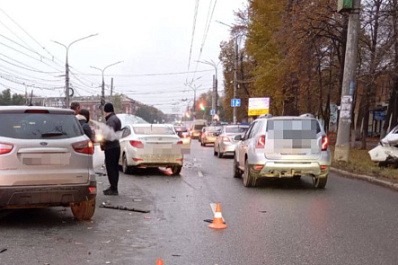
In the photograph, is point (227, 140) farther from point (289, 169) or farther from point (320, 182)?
point (289, 169)

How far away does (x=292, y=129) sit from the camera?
9203 millimetres

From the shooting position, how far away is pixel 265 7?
29.4 meters

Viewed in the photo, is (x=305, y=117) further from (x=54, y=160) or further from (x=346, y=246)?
(x=54, y=160)

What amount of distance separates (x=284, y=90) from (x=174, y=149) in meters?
21.3

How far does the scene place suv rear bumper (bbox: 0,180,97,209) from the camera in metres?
5.32

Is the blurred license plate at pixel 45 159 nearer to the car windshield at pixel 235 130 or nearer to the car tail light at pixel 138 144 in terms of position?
the car tail light at pixel 138 144

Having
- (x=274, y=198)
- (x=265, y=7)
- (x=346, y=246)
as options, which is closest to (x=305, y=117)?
(x=274, y=198)

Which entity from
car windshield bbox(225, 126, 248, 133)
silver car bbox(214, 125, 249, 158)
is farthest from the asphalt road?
car windshield bbox(225, 126, 248, 133)

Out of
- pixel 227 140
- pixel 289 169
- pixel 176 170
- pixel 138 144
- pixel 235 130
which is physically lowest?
pixel 176 170

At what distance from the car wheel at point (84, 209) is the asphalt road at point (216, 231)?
17 centimetres

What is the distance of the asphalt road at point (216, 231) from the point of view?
15.3ft

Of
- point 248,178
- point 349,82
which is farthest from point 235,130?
point 248,178

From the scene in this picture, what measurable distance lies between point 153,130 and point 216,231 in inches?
269

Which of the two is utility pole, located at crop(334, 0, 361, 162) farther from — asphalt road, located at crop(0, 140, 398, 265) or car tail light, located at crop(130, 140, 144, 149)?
car tail light, located at crop(130, 140, 144, 149)
